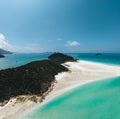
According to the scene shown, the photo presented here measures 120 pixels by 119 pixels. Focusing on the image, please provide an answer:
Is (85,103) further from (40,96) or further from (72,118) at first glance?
(40,96)

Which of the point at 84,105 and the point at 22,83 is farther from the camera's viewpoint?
the point at 22,83

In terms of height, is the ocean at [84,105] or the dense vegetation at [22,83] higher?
the dense vegetation at [22,83]

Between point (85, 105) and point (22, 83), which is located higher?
point (22, 83)

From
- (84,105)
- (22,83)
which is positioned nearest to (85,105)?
(84,105)

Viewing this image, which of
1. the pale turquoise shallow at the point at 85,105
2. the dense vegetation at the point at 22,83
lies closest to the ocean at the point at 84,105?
the pale turquoise shallow at the point at 85,105

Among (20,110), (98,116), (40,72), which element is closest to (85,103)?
(98,116)

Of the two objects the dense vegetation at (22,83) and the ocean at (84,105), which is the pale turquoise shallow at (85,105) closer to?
the ocean at (84,105)

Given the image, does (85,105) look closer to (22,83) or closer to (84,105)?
(84,105)

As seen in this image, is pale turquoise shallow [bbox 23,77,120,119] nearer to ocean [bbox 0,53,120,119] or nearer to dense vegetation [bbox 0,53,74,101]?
ocean [bbox 0,53,120,119]

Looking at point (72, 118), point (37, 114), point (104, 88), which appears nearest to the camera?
point (72, 118)
